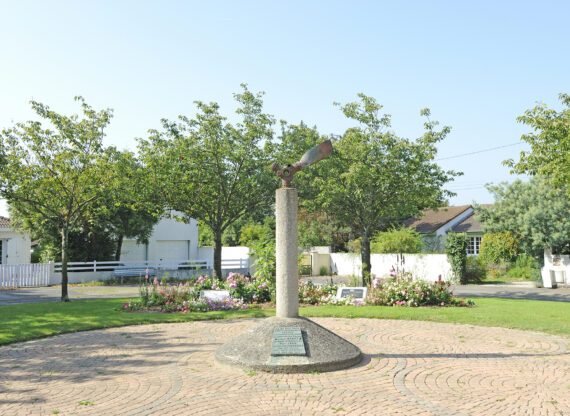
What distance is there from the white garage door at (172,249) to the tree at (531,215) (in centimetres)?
2261

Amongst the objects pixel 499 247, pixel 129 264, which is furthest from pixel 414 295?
pixel 129 264

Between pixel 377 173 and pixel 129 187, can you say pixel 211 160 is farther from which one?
pixel 377 173

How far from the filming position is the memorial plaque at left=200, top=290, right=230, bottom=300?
574 inches

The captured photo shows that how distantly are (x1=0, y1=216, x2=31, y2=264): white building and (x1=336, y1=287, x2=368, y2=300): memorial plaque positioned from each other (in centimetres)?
2478

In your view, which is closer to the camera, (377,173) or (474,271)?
(377,173)

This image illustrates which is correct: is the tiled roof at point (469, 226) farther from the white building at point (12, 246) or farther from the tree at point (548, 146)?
the white building at point (12, 246)

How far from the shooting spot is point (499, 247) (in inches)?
1071

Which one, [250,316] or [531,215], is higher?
[531,215]

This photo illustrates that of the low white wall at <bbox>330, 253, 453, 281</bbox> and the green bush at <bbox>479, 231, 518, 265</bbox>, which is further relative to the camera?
the low white wall at <bbox>330, 253, 453, 281</bbox>

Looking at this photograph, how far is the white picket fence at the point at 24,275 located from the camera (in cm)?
2453

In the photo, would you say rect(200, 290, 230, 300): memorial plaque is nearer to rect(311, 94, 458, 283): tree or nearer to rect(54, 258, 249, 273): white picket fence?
rect(311, 94, 458, 283): tree

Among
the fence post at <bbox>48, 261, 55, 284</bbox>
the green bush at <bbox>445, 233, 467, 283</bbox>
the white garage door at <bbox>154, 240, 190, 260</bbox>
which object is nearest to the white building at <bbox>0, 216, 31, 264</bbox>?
the fence post at <bbox>48, 261, 55, 284</bbox>

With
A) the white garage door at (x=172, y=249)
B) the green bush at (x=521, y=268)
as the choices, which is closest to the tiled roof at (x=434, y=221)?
the green bush at (x=521, y=268)

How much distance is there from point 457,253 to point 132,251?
23.7 metres
